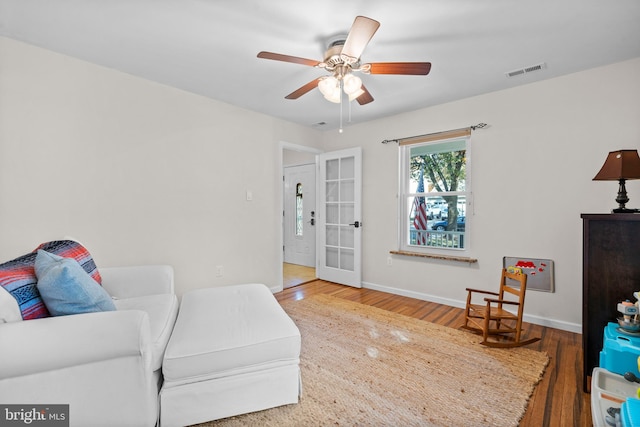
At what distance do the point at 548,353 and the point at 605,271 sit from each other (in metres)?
0.87

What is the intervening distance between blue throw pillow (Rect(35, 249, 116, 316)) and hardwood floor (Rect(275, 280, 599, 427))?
2.30 meters

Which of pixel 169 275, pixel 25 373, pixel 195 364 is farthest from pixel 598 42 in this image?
pixel 25 373

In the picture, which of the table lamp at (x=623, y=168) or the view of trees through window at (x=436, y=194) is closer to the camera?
the table lamp at (x=623, y=168)

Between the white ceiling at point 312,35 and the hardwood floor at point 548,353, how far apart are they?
2370mm

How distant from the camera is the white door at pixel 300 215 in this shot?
5547 mm

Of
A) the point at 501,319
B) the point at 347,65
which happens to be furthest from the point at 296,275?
the point at 347,65

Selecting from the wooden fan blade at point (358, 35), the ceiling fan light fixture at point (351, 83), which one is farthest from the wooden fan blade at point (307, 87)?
the wooden fan blade at point (358, 35)

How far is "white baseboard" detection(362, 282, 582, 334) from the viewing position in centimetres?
265

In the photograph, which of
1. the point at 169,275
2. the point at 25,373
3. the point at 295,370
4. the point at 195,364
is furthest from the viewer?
the point at 169,275

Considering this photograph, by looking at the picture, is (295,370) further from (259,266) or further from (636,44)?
(636,44)

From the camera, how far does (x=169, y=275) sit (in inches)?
92.1

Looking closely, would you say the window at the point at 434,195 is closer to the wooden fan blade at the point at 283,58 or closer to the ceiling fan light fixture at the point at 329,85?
the ceiling fan light fixture at the point at 329,85

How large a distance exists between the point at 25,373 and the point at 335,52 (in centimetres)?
232

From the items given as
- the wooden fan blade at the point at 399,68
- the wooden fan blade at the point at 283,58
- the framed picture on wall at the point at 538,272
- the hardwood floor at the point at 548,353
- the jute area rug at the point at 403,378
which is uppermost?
the wooden fan blade at the point at 283,58
